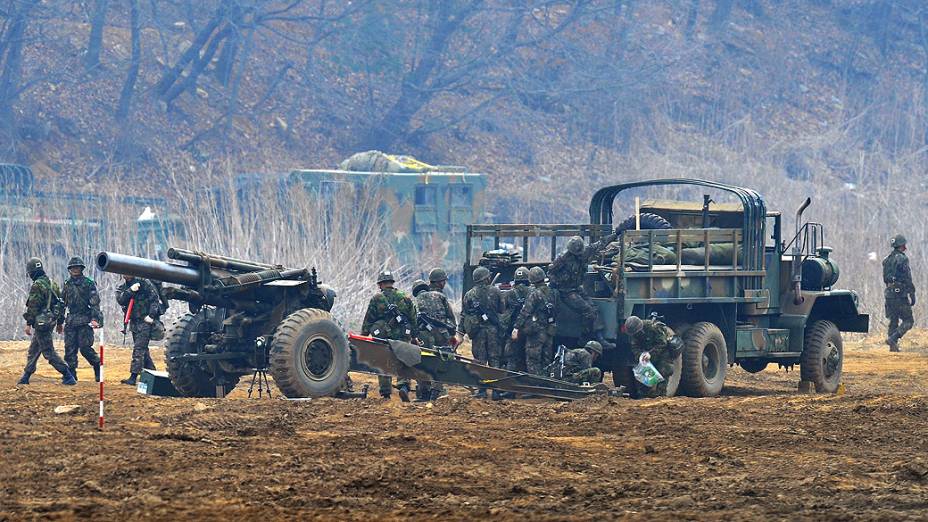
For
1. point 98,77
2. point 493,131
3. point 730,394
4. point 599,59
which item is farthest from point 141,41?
point 730,394

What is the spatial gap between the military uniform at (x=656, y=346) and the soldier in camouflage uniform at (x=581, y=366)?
555 mm

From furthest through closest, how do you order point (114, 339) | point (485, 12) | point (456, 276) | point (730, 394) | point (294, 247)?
point (485, 12) → point (456, 276) → point (294, 247) → point (114, 339) → point (730, 394)

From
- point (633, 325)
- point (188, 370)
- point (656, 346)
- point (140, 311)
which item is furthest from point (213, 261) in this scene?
point (656, 346)

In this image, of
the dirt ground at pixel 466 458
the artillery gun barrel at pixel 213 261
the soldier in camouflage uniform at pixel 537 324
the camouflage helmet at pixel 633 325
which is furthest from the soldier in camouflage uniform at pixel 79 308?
the camouflage helmet at pixel 633 325

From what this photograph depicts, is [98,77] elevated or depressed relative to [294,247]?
elevated

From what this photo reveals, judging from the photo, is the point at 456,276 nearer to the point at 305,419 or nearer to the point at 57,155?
the point at 57,155

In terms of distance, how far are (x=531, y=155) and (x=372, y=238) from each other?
19.3m

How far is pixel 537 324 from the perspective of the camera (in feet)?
55.5

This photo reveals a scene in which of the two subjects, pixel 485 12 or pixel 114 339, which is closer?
pixel 114 339

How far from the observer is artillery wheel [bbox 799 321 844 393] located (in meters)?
19.0

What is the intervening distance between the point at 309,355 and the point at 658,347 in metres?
3.83

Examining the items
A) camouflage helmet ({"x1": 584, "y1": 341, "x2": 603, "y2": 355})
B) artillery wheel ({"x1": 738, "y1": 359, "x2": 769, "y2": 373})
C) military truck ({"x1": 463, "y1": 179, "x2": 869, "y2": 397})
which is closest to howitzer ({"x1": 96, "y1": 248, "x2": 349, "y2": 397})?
camouflage helmet ({"x1": 584, "y1": 341, "x2": 603, "y2": 355})

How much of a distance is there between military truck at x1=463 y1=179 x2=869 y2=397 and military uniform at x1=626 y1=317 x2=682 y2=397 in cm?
20

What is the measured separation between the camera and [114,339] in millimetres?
24688
